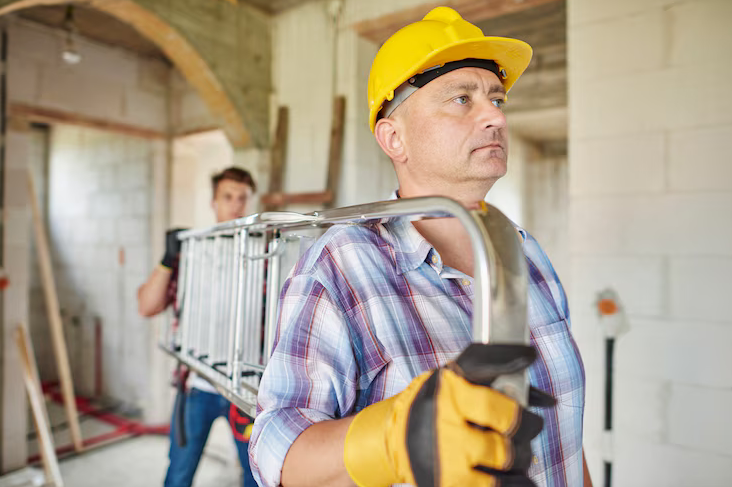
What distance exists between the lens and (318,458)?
0.65 m

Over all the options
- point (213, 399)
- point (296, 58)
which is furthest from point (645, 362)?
point (296, 58)

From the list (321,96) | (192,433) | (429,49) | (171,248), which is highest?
(321,96)

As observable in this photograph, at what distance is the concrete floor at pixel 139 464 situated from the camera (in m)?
3.55

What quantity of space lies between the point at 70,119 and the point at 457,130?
13.0 feet

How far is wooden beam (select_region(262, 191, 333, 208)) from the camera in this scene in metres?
2.96

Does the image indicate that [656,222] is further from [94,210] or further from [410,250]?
[94,210]

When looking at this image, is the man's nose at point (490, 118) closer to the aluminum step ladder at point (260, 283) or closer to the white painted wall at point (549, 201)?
the aluminum step ladder at point (260, 283)

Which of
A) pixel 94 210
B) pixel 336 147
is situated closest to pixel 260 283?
pixel 336 147

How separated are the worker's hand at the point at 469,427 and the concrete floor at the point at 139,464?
339 cm

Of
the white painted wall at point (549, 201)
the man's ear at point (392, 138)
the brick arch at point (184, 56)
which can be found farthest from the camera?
the white painted wall at point (549, 201)

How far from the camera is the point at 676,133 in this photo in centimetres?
180

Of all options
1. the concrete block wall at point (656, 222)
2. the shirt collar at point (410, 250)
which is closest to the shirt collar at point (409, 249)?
the shirt collar at point (410, 250)

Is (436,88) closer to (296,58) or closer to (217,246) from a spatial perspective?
(217,246)

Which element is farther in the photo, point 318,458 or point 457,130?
point 457,130
